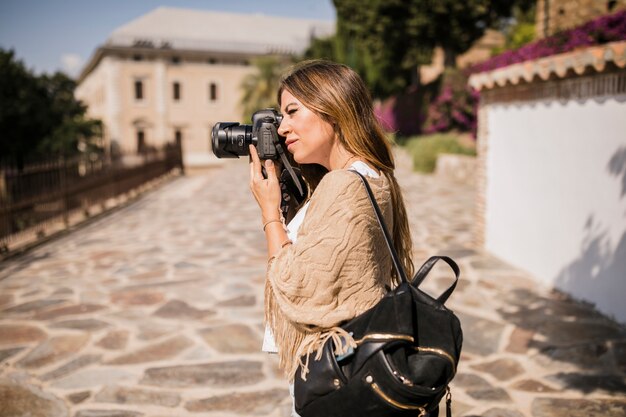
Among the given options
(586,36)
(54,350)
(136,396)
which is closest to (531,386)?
(136,396)

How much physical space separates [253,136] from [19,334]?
4004mm

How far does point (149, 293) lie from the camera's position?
562cm

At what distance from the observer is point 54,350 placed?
4.12 meters

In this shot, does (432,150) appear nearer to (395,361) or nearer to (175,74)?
(395,361)

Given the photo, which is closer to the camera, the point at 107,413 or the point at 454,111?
the point at 107,413

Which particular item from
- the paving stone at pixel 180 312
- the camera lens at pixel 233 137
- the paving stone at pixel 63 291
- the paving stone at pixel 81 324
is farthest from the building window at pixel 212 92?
the camera lens at pixel 233 137

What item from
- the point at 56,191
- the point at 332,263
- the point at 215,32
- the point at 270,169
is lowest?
the point at 56,191

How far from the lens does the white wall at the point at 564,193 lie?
181 inches

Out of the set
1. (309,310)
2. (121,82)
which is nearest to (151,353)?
(309,310)

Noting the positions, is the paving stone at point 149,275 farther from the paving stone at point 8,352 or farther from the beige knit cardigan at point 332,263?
the beige knit cardigan at point 332,263

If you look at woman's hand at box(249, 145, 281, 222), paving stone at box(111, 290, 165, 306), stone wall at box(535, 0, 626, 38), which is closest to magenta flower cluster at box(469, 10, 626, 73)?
stone wall at box(535, 0, 626, 38)

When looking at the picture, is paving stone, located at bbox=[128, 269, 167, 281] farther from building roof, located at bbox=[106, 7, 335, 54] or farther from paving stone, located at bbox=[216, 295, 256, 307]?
building roof, located at bbox=[106, 7, 335, 54]

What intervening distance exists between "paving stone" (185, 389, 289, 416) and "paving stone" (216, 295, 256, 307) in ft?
6.07

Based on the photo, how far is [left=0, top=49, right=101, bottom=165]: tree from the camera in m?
19.6
